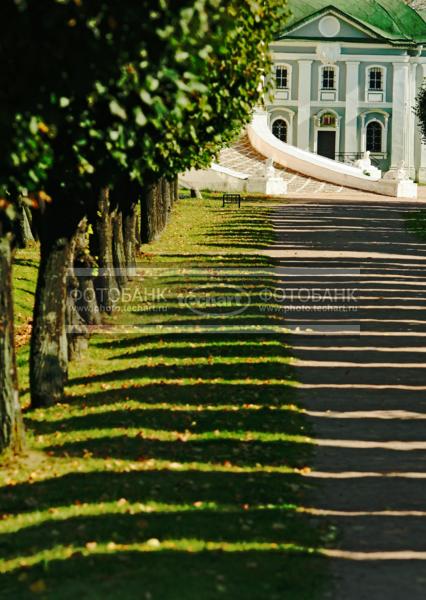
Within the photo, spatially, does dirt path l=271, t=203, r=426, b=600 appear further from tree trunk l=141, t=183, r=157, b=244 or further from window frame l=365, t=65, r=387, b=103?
window frame l=365, t=65, r=387, b=103

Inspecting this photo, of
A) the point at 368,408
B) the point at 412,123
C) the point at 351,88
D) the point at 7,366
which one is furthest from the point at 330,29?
the point at 7,366

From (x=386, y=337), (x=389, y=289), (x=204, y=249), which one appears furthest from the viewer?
(x=204, y=249)

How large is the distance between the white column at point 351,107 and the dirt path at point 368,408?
51777mm

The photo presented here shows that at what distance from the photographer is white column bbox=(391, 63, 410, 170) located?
292 ft

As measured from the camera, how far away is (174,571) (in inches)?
426

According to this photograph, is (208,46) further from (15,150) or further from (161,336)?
(161,336)

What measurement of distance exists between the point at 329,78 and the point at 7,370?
252 feet

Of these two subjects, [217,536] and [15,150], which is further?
[217,536]

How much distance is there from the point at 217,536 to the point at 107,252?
14.6m

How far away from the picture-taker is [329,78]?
89.9 metres

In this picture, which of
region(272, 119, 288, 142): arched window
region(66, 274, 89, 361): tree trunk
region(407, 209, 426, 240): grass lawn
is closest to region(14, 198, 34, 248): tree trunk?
region(407, 209, 426, 240): grass lawn

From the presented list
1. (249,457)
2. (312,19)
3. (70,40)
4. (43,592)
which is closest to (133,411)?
(249,457)

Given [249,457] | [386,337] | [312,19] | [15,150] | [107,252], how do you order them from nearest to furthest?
[15,150], [249,457], [386,337], [107,252], [312,19]

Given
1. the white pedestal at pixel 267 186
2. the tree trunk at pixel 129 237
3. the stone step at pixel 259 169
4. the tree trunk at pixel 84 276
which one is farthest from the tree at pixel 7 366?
the stone step at pixel 259 169
